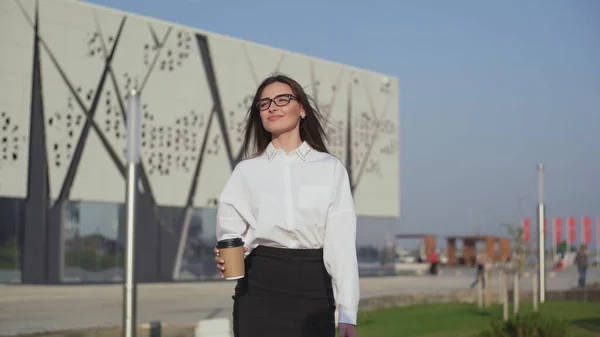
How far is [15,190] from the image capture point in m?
35.2

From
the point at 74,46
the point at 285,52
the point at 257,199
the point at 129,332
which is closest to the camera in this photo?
the point at 257,199

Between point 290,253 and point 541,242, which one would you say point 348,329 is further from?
point 541,242

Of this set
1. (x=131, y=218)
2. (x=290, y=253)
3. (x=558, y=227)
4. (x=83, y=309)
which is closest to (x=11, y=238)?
(x=83, y=309)

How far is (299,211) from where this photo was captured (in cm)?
353

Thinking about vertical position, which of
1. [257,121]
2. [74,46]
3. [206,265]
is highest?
[74,46]

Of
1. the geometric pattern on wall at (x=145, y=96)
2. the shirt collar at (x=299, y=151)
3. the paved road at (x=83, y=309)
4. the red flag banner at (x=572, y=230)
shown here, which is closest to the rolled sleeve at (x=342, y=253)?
the shirt collar at (x=299, y=151)

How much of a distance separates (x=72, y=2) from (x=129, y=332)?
2847 centimetres

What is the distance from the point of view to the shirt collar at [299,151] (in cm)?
369

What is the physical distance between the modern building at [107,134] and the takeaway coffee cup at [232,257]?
102 feet

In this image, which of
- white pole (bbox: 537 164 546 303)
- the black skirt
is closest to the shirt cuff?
the black skirt

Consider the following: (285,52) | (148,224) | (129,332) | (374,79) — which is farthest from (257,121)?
(374,79)

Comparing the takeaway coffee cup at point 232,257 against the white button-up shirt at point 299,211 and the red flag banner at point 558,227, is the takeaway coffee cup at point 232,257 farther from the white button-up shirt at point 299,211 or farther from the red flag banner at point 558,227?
the red flag banner at point 558,227

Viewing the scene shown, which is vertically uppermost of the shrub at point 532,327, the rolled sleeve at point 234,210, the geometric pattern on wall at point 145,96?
the geometric pattern on wall at point 145,96

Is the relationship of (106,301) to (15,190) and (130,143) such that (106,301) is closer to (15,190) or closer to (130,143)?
(15,190)
